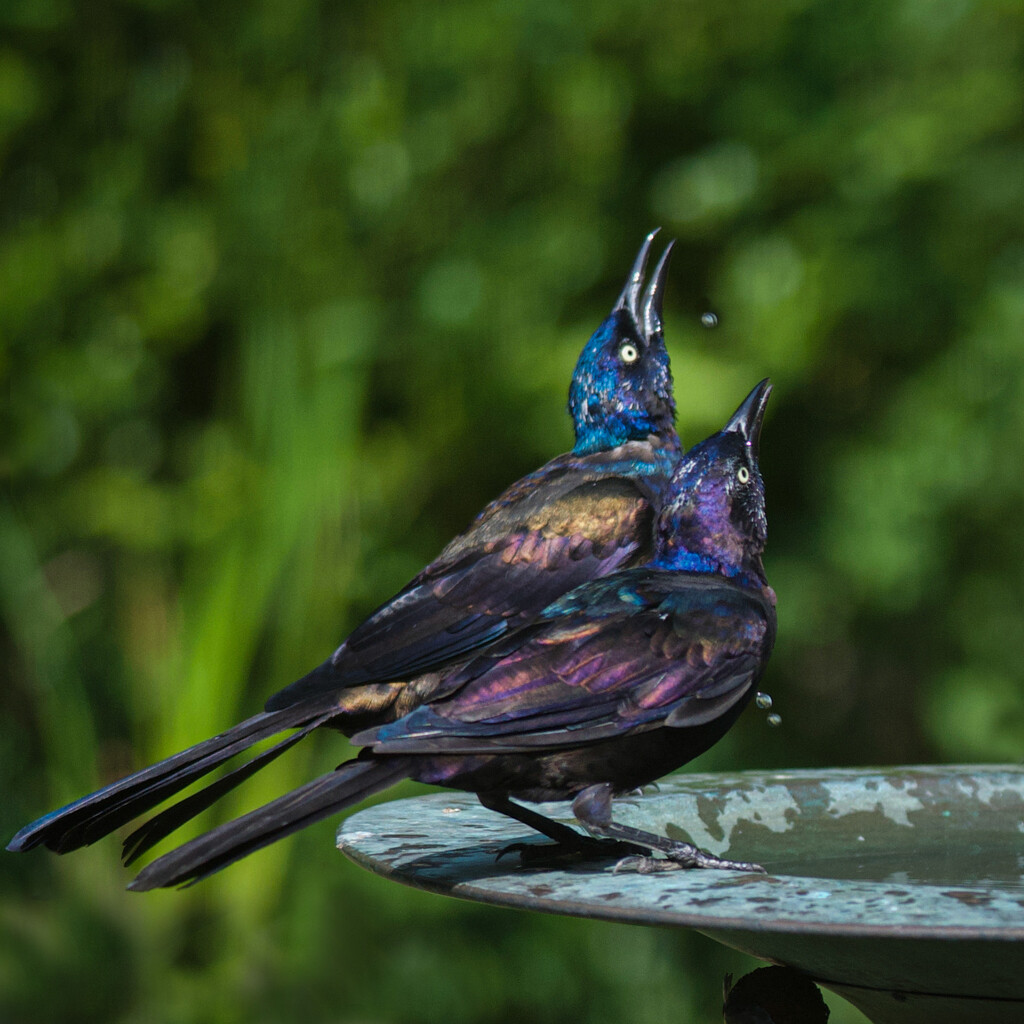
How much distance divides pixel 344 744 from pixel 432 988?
0.81 metres

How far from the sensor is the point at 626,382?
2516 millimetres

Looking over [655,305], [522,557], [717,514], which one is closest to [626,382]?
[655,305]

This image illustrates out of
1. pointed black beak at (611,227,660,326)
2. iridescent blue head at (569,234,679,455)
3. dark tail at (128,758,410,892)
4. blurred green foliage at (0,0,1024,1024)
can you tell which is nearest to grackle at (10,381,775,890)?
dark tail at (128,758,410,892)

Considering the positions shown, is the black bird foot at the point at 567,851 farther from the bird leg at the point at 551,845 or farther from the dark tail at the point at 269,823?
the dark tail at the point at 269,823

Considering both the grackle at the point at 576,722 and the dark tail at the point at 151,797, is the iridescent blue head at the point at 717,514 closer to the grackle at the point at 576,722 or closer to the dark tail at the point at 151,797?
the grackle at the point at 576,722

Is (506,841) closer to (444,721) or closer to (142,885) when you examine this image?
(444,721)

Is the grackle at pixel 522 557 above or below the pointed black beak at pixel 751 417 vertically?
below

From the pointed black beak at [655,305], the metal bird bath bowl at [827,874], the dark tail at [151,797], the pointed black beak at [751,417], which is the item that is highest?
the pointed black beak at [655,305]

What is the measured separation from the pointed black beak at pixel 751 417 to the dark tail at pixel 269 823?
2.26ft

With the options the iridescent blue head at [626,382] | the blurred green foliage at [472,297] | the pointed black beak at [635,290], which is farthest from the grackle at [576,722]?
the blurred green foliage at [472,297]

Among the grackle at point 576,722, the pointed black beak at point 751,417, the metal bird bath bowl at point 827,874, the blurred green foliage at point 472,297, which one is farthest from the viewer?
the blurred green foliage at point 472,297

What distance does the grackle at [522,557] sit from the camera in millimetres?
1895

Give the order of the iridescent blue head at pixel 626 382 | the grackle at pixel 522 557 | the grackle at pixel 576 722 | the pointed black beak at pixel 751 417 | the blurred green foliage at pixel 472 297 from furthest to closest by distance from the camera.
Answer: the blurred green foliage at pixel 472 297 → the iridescent blue head at pixel 626 382 → the pointed black beak at pixel 751 417 → the grackle at pixel 522 557 → the grackle at pixel 576 722

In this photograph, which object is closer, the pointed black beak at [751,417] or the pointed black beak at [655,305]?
the pointed black beak at [751,417]
